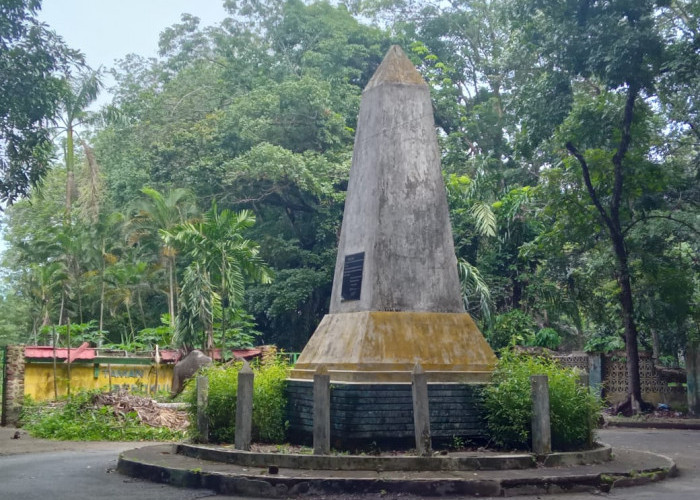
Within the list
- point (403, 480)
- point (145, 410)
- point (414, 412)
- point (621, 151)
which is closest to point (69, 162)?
point (145, 410)

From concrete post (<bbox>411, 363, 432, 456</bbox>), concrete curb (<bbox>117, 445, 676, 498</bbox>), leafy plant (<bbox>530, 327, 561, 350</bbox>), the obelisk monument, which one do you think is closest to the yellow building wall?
leafy plant (<bbox>530, 327, 561, 350</bbox>)

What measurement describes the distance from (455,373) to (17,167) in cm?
986

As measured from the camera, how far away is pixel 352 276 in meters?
10.6

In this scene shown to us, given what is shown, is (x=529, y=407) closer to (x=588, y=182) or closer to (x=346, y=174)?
(x=588, y=182)

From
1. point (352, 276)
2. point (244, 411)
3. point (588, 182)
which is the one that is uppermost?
point (588, 182)

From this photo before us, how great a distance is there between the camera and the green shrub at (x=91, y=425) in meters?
15.6

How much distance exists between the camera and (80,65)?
1557 cm

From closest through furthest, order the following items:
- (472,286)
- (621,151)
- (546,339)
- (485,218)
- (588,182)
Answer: (621,151) → (588,182) → (546,339) → (472,286) → (485,218)

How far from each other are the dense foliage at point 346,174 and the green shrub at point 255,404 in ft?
24.2

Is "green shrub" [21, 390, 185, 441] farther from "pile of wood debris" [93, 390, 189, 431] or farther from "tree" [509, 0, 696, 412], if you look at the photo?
"tree" [509, 0, 696, 412]

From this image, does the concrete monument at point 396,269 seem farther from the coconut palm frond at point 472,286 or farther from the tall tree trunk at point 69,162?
the tall tree trunk at point 69,162

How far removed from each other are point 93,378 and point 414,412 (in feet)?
53.1

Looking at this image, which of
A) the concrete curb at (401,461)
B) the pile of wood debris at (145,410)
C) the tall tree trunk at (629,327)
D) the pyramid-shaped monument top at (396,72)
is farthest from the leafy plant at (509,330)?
the concrete curb at (401,461)

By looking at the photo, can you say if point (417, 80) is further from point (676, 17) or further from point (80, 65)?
point (676, 17)
